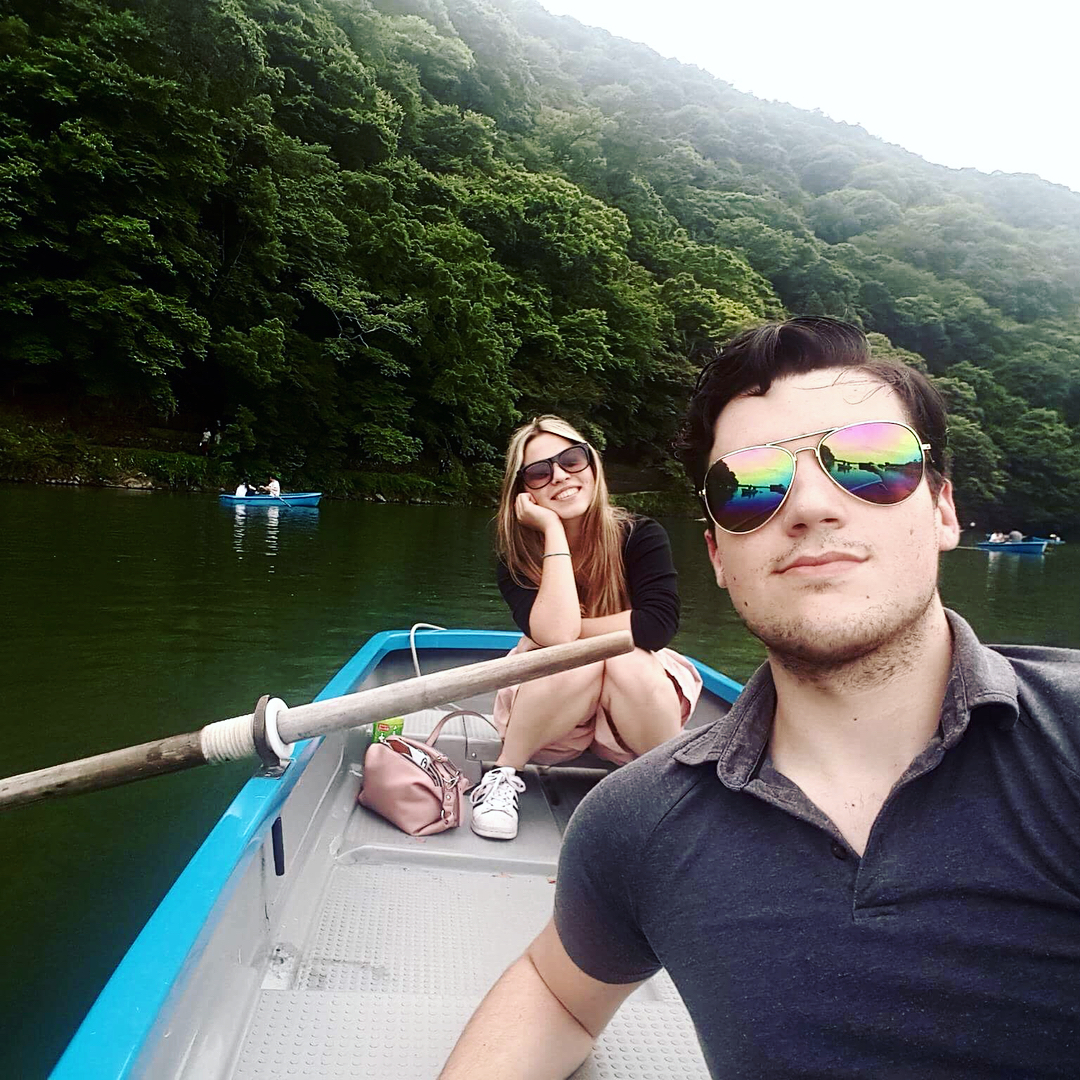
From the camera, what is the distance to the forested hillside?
16109mm

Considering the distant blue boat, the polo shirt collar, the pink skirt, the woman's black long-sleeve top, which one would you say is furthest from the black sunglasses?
the distant blue boat

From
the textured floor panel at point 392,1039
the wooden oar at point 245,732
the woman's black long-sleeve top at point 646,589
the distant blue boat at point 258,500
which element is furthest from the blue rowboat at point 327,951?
the distant blue boat at point 258,500

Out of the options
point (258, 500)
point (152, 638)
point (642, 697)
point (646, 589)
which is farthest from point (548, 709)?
point (258, 500)

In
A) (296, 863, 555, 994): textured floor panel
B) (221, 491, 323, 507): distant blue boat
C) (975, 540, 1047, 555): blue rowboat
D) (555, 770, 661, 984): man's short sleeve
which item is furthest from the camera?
(975, 540, 1047, 555): blue rowboat

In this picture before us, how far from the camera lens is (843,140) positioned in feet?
214

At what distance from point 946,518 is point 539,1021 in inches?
31.6

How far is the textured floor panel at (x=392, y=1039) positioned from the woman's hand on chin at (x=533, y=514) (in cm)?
126

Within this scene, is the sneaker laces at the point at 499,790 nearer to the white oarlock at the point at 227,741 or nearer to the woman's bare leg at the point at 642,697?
the woman's bare leg at the point at 642,697

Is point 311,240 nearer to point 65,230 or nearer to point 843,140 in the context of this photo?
point 65,230

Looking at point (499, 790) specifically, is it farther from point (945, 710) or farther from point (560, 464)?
point (945, 710)

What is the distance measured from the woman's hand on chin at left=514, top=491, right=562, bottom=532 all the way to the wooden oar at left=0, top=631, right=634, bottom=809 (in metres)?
0.49

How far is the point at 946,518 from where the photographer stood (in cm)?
93

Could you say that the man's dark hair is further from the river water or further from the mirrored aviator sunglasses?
the river water

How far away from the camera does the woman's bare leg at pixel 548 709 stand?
2211 mm
